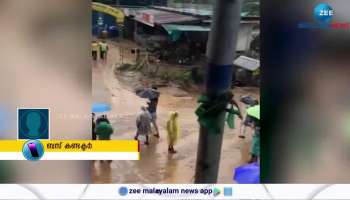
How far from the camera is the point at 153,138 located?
8.59 ft

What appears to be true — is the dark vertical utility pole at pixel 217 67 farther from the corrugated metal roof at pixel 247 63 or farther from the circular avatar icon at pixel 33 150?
the circular avatar icon at pixel 33 150

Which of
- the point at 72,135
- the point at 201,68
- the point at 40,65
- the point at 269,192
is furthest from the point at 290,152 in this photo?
the point at 40,65

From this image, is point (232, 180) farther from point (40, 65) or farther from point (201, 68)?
point (40, 65)

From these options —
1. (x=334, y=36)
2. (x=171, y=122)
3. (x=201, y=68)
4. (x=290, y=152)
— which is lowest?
(x=290, y=152)

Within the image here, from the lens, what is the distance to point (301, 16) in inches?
106

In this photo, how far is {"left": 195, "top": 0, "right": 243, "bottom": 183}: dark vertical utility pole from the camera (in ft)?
8.69

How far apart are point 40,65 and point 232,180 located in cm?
124

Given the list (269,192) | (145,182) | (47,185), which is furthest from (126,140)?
(269,192)

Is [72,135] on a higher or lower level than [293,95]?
lower
